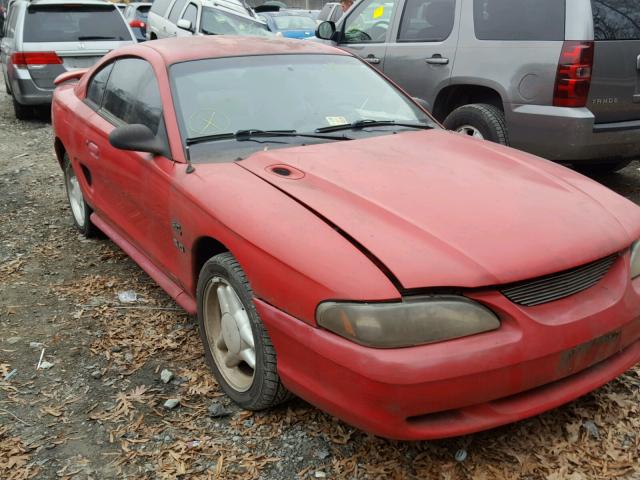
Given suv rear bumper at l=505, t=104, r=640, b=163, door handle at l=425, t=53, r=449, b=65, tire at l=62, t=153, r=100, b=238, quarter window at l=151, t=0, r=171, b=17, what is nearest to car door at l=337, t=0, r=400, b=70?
door handle at l=425, t=53, r=449, b=65

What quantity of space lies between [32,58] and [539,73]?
24.3 feet

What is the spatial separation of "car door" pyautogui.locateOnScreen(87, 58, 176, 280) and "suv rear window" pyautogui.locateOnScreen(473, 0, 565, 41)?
120 inches

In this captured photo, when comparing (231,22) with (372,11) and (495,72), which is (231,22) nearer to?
(372,11)

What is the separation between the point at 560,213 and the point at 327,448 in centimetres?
134

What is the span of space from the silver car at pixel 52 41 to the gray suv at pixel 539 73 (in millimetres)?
5686

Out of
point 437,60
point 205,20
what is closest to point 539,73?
point 437,60

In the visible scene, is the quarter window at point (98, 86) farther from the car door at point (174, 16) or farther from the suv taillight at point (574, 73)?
the car door at point (174, 16)

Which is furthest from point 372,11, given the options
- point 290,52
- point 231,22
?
point 231,22

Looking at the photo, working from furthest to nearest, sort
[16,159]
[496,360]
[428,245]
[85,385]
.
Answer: [16,159] < [85,385] < [428,245] < [496,360]

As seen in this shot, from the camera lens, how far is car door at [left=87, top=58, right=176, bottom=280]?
3.29 metres

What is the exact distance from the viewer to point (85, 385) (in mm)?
3117

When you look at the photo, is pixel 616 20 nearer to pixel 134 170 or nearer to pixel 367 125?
pixel 367 125

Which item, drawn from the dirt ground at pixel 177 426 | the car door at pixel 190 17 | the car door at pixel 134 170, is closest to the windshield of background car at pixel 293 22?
the car door at pixel 190 17

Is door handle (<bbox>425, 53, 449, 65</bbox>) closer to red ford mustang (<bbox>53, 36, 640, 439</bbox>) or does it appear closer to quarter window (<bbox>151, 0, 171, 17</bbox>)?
red ford mustang (<bbox>53, 36, 640, 439</bbox>)
